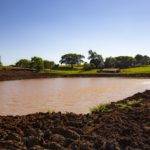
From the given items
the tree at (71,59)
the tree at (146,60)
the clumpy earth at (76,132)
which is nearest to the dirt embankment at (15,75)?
the clumpy earth at (76,132)

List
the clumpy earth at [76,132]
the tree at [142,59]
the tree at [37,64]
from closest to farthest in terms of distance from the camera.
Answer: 1. the clumpy earth at [76,132]
2. the tree at [37,64]
3. the tree at [142,59]

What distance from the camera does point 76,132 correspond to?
942 centimetres

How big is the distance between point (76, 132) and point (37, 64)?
249ft

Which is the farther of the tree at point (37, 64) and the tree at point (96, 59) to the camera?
the tree at point (96, 59)

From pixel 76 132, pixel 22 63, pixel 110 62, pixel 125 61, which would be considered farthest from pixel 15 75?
pixel 125 61

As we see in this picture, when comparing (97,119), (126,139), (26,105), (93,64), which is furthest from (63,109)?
(93,64)

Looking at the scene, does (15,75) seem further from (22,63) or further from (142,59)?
(142,59)

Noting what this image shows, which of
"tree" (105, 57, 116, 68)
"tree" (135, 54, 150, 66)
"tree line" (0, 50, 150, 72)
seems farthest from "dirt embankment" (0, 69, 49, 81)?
"tree" (135, 54, 150, 66)

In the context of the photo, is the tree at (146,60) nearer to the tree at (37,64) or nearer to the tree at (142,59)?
the tree at (142,59)

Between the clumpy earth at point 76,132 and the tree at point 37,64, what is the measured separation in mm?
71846

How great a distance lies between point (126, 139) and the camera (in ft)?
29.0

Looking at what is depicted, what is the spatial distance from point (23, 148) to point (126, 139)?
248 centimetres

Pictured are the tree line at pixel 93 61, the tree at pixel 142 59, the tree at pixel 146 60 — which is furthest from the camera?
the tree at pixel 146 60

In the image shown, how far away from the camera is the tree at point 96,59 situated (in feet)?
369
